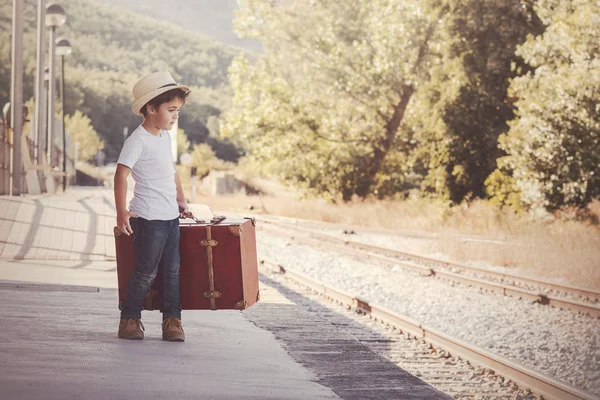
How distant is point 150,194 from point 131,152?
0.30 m

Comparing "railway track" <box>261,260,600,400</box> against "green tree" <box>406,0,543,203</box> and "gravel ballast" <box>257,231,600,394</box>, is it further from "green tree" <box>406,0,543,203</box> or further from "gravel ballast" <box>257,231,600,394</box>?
"green tree" <box>406,0,543,203</box>

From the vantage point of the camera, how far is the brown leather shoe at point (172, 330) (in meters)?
5.75

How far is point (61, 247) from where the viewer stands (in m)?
12.8

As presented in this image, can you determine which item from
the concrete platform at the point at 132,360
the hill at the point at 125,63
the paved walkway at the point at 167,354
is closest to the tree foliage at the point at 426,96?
the paved walkway at the point at 167,354

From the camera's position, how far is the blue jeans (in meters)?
5.43

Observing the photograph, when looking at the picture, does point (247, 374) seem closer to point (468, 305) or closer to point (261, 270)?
point (468, 305)

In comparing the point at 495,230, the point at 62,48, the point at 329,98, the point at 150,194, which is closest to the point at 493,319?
the point at 150,194

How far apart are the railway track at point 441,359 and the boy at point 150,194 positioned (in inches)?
97.1

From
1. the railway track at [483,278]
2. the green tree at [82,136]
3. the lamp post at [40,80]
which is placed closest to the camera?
the railway track at [483,278]

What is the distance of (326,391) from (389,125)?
90.3 feet

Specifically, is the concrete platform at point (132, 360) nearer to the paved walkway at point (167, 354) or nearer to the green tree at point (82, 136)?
the paved walkway at point (167, 354)

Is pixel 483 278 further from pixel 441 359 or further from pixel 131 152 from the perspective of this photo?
pixel 131 152

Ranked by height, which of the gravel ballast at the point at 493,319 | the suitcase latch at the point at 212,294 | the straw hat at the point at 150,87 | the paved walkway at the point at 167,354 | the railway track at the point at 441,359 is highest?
the straw hat at the point at 150,87

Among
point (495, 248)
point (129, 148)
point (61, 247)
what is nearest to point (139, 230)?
point (129, 148)
